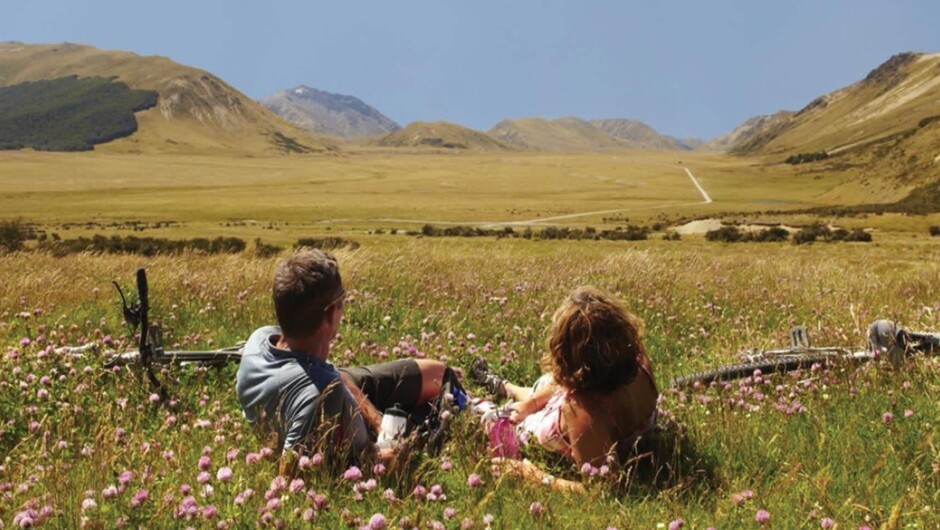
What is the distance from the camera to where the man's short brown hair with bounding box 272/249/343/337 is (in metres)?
4.34

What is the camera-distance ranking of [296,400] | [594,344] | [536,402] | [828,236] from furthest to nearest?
[828,236]
[536,402]
[594,344]
[296,400]

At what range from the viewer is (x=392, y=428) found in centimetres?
445

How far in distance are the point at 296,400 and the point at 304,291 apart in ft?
2.10

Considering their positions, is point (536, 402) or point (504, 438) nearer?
point (504, 438)

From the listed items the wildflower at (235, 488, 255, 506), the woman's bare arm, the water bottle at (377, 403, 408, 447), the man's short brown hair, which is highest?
the man's short brown hair

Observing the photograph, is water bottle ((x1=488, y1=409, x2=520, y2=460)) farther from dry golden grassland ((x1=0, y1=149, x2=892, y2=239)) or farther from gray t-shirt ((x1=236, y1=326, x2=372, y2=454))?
dry golden grassland ((x1=0, y1=149, x2=892, y2=239))

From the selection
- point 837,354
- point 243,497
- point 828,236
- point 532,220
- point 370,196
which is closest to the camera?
point 243,497

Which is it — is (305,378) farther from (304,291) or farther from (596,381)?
(596,381)

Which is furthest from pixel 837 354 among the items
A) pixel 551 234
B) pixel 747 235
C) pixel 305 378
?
pixel 551 234

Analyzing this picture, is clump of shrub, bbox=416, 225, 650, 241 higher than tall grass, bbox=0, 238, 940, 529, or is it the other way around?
tall grass, bbox=0, 238, 940, 529

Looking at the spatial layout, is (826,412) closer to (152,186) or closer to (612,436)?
(612,436)

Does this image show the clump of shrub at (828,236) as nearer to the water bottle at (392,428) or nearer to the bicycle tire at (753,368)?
the bicycle tire at (753,368)

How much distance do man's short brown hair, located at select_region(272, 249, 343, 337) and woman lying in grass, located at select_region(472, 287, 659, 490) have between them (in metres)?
1.44

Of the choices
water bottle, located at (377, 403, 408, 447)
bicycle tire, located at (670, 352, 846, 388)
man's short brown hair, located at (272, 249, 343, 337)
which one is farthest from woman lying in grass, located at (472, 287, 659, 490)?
man's short brown hair, located at (272, 249, 343, 337)
